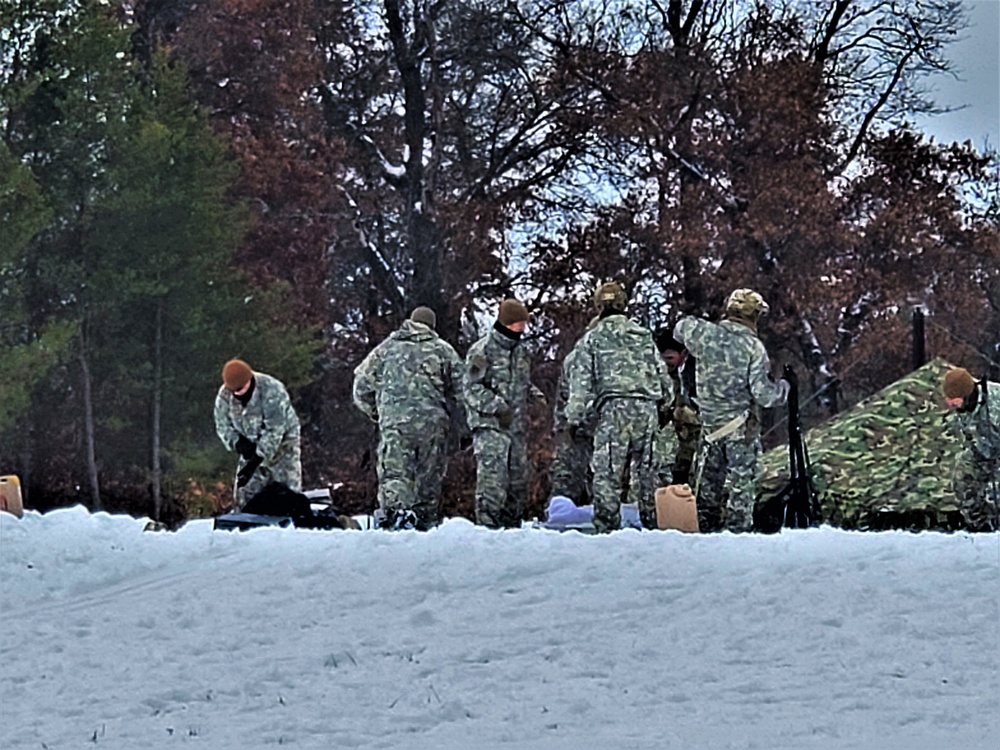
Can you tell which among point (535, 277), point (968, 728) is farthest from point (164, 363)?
point (968, 728)

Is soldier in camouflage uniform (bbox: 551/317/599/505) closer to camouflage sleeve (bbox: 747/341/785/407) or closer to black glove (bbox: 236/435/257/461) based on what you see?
camouflage sleeve (bbox: 747/341/785/407)

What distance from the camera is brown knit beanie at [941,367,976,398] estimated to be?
40.1ft

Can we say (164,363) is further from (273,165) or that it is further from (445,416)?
(445,416)

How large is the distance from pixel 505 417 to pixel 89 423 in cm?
1739

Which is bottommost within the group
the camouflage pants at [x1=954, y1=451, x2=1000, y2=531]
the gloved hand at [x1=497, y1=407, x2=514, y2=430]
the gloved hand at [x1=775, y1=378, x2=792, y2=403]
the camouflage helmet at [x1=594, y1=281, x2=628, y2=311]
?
the camouflage pants at [x1=954, y1=451, x2=1000, y2=531]

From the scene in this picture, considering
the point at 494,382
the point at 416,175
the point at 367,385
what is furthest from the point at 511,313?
the point at 416,175

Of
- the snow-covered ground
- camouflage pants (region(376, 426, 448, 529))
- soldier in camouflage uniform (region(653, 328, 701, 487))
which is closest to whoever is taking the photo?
the snow-covered ground

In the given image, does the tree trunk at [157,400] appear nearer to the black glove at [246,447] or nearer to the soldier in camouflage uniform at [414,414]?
the black glove at [246,447]

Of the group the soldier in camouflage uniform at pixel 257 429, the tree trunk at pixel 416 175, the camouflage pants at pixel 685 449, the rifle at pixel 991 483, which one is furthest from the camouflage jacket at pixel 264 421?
the tree trunk at pixel 416 175

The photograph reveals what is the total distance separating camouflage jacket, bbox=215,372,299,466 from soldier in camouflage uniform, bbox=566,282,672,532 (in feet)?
7.20

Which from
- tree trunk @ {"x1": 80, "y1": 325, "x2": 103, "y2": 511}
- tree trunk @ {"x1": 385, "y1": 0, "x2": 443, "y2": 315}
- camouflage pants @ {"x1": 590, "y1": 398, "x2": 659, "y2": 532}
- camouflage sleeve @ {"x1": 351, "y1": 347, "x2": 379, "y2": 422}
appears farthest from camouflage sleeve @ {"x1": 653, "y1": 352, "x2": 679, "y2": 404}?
tree trunk @ {"x1": 80, "y1": 325, "x2": 103, "y2": 511}

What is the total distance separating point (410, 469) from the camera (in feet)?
37.8

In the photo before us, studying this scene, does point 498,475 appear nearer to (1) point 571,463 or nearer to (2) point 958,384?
(1) point 571,463

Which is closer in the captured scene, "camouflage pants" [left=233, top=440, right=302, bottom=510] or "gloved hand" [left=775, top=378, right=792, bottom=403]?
"gloved hand" [left=775, top=378, right=792, bottom=403]
